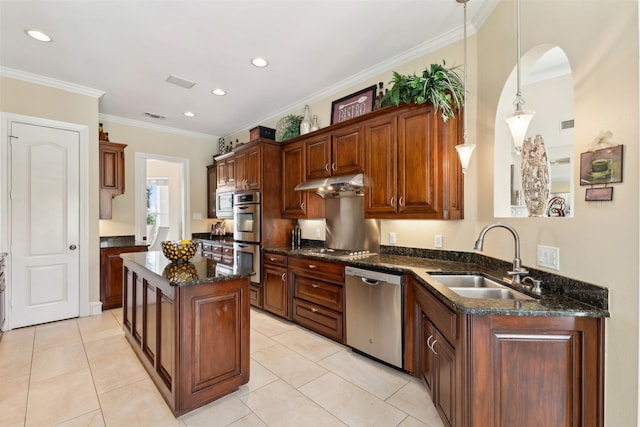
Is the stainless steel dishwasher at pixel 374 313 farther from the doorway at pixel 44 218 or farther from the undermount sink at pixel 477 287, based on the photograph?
the doorway at pixel 44 218

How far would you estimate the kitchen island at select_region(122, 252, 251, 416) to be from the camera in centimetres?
195

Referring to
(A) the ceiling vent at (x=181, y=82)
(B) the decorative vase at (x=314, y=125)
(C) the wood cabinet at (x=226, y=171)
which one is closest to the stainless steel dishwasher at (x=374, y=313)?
(B) the decorative vase at (x=314, y=125)

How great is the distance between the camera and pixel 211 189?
584 centimetres

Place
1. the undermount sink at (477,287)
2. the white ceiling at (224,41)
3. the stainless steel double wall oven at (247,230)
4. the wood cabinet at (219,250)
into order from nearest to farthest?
the undermount sink at (477,287) < the white ceiling at (224,41) < the stainless steel double wall oven at (247,230) < the wood cabinet at (219,250)

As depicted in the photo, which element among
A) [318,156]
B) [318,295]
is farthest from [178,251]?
[318,156]

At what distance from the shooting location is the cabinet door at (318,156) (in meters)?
3.48

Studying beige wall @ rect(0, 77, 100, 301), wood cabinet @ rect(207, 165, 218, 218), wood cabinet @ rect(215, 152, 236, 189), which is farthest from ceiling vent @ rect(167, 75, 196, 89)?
wood cabinet @ rect(207, 165, 218, 218)

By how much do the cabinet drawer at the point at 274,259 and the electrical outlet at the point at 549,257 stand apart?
8.47 ft

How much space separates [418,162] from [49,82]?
4.56 m

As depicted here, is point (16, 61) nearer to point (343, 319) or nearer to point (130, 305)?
point (130, 305)

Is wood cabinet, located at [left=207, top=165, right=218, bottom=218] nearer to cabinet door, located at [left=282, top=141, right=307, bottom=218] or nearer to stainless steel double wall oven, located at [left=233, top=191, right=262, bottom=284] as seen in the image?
stainless steel double wall oven, located at [left=233, top=191, right=262, bottom=284]

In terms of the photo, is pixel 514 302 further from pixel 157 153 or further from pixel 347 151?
pixel 157 153

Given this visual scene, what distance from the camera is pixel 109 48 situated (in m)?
2.93

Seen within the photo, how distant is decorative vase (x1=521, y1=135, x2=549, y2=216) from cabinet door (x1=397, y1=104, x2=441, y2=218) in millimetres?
666
